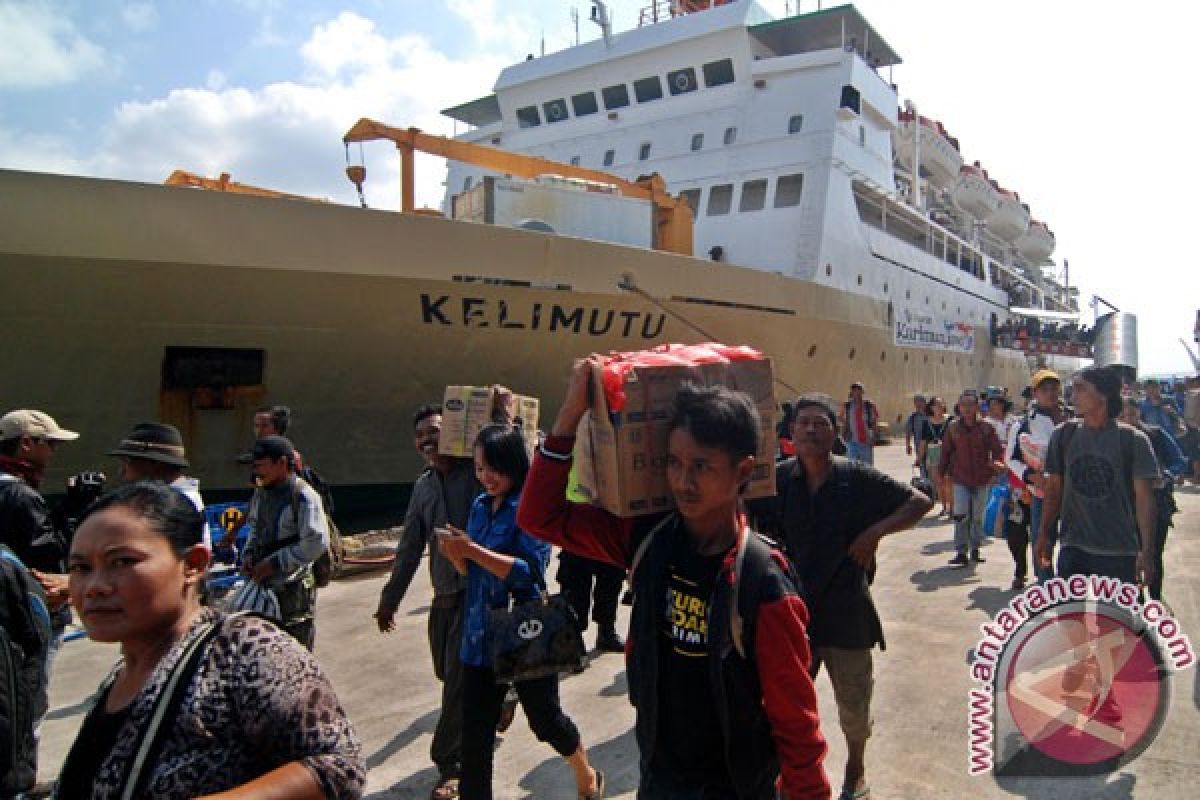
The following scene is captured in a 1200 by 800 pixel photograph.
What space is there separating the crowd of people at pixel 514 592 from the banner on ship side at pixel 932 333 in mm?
12848

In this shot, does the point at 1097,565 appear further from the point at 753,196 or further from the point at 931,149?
the point at 931,149

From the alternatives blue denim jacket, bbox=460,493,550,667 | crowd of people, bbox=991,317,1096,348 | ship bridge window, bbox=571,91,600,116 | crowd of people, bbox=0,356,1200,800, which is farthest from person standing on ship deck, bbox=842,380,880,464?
crowd of people, bbox=991,317,1096,348

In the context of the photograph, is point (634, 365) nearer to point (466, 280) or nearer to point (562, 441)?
point (562, 441)

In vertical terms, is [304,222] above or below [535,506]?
above

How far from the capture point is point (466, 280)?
8969 millimetres

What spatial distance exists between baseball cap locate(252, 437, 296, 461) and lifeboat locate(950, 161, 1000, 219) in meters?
25.1

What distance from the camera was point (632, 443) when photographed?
160 cm

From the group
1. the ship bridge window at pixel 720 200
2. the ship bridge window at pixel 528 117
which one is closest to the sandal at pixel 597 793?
the ship bridge window at pixel 720 200

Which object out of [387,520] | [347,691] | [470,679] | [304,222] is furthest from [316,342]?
[470,679]

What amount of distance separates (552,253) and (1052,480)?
685cm

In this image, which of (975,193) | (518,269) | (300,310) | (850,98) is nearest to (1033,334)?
(975,193)

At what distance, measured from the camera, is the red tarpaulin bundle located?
5.26ft

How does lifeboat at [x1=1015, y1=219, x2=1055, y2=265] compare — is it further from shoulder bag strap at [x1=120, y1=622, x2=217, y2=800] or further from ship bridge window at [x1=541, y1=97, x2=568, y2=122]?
shoulder bag strap at [x1=120, y1=622, x2=217, y2=800]

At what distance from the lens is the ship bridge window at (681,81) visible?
15.2 m
